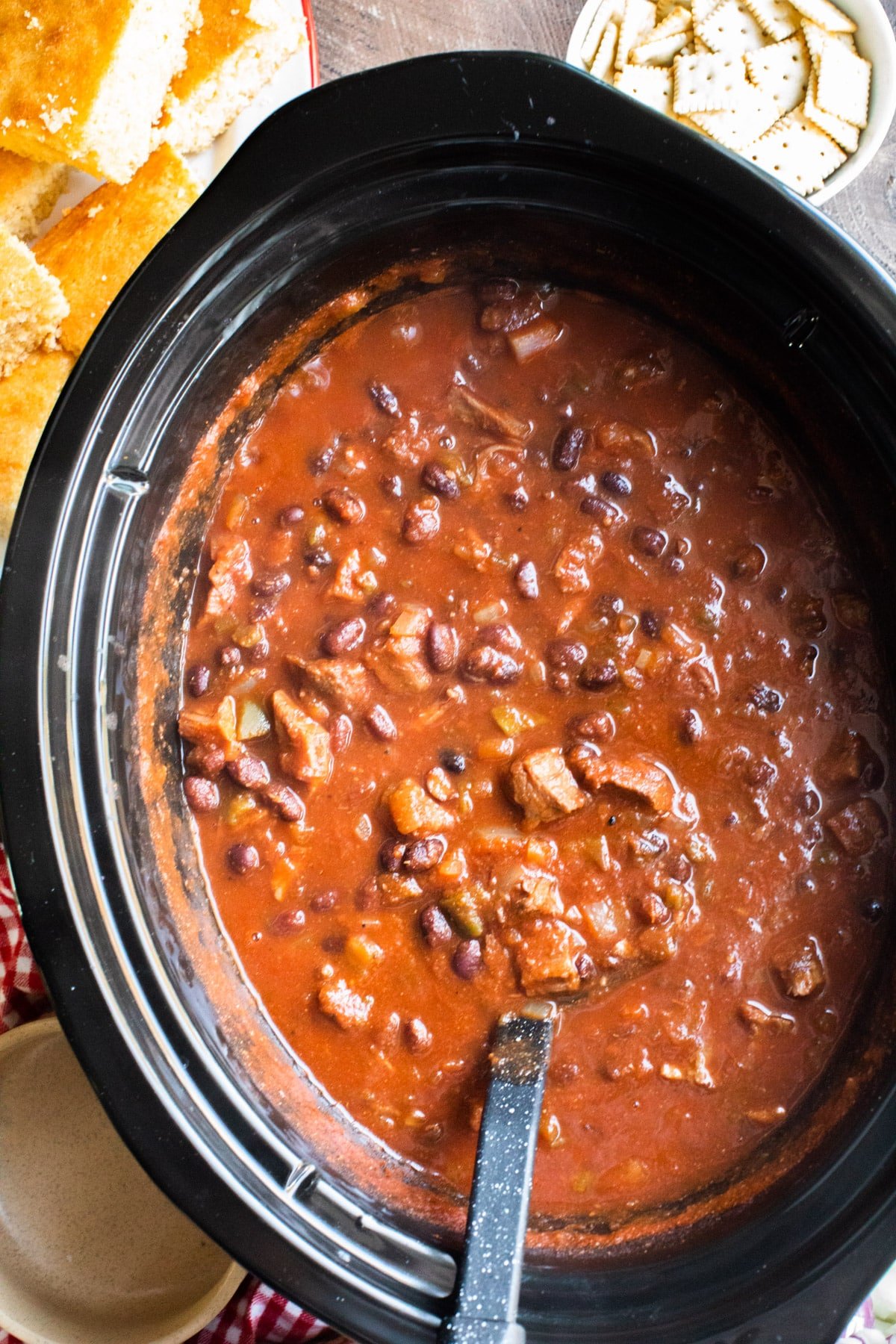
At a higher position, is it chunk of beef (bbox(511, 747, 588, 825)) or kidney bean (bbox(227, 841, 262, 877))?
kidney bean (bbox(227, 841, 262, 877))

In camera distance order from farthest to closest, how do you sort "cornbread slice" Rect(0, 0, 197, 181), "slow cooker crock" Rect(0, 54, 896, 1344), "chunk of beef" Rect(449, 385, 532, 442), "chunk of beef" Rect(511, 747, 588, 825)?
"cornbread slice" Rect(0, 0, 197, 181) < "chunk of beef" Rect(449, 385, 532, 442) < "chunk of beef" Rect(511, 747, 588, 825) < "slow cooker crock" Rect(0, 54, 896, 1344)

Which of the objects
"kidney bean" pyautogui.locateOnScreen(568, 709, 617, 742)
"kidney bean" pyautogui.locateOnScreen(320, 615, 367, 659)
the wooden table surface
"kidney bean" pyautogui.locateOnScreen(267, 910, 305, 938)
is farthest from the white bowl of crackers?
"kidney bean" pyautogui.locateOnScreen(267, 910, 305, 938)

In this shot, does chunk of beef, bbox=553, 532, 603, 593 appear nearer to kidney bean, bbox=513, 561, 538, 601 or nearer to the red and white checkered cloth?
kidney bean, bbox=513, 561, 538, 601

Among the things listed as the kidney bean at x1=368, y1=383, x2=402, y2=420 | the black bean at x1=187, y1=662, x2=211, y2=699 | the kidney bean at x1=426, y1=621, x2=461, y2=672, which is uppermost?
the kidney bean at x1=368, y1=383, x2=402, y2=420

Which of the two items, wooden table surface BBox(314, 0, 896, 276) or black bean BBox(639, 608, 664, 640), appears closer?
black bean BBox(639, 608, 664, 640)

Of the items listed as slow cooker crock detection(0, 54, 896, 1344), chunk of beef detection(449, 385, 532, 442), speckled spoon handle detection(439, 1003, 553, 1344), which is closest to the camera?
speckled spoon handle detection(439, 1003, 553, 1344)

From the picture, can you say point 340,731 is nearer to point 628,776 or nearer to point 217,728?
point 217,728

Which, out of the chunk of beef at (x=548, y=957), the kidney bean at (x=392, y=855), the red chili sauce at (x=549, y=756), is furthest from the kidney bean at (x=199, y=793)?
the chunk of beef at (x=548, y=957)

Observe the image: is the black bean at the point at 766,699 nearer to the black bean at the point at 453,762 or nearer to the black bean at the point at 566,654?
the black bean at the point at 566,654
